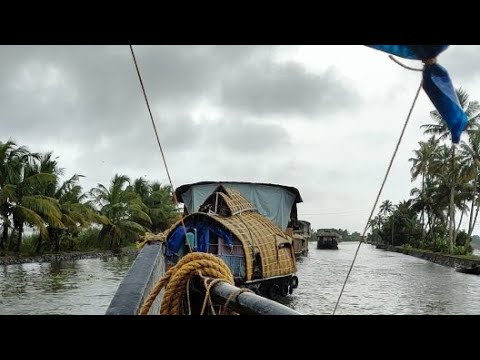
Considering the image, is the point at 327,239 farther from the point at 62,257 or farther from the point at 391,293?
the point at 391,293

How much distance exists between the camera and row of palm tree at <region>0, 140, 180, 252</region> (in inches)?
686

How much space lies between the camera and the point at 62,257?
20953mm

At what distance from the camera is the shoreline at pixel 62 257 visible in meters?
17.3

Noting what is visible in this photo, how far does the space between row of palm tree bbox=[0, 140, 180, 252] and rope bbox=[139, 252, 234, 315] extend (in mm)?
17023

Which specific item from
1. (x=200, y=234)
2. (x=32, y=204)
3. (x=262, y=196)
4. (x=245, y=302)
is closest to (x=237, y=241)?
(x=200, y=234)

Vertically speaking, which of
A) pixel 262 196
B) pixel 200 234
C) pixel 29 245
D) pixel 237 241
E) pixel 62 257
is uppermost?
Answer: pixel 262 196

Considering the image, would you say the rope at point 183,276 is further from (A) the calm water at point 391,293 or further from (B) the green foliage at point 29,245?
(B) the green foliage at point 29,245

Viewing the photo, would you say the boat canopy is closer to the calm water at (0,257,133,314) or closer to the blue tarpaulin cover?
the blue tarpaulin cover

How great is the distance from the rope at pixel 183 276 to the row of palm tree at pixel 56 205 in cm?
1702

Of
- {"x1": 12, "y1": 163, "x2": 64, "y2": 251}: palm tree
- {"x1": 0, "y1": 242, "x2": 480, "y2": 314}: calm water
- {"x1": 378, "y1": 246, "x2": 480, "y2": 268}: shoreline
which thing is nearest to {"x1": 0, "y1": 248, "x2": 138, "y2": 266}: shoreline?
{"x1": 0, "y1": 242, "x2": 480, "y2": 314}: calm water

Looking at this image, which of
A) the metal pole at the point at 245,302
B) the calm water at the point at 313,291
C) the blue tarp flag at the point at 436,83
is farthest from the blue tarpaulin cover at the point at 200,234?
the blue tarp flag at the point at 436,83

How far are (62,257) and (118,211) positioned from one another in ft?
18.5
